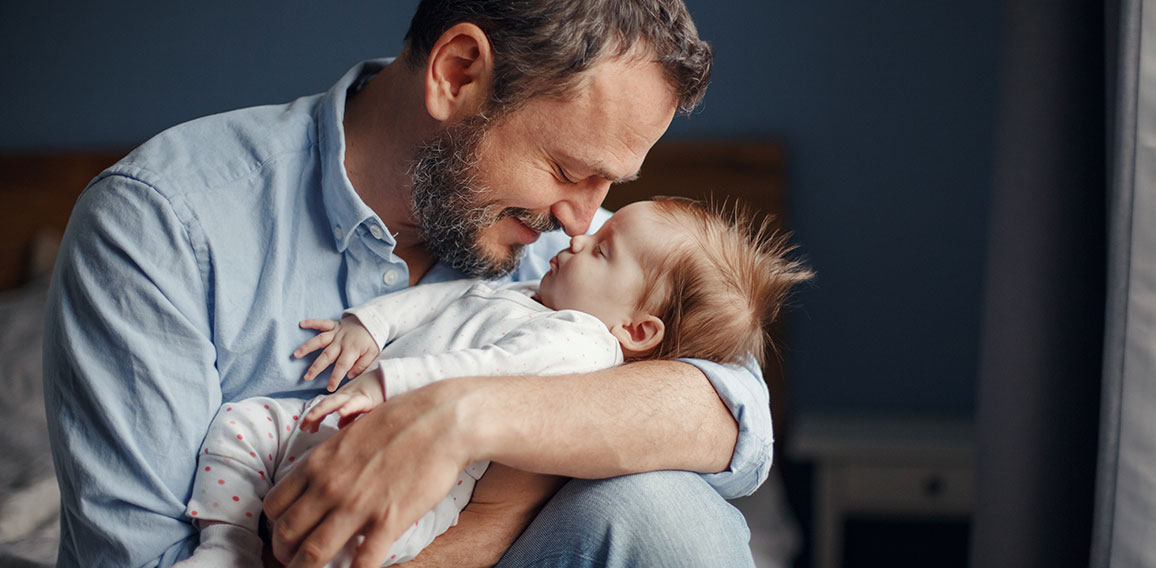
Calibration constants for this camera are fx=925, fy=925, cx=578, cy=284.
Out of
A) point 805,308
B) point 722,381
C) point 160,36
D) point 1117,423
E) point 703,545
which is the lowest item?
point 805,308

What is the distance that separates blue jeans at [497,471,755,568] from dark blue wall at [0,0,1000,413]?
5.61 ft

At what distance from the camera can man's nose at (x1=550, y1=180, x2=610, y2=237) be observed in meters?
1.29

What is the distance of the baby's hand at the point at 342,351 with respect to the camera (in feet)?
3.76

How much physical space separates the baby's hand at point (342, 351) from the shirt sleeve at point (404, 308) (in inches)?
0.5

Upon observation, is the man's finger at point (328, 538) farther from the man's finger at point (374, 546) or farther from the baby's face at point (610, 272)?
the baby's face at point (610, 272)

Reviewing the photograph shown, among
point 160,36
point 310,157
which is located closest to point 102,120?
point 160,36

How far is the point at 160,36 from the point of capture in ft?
9.21

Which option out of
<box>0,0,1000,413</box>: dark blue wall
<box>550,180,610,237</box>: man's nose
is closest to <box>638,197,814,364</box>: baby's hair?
<box>550,180,610,237</box>: man's nose

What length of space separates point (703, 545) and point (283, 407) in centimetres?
52

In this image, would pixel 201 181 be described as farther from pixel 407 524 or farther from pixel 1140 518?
pixel 1140 518

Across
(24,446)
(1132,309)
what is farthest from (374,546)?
(24,446)

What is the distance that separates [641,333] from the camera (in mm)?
1308

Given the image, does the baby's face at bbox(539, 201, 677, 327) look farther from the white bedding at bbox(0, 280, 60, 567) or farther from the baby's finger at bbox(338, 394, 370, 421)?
the white bedding at bbox(0, 280, 60, 567)

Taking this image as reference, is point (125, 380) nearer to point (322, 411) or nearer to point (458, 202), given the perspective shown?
point (322, 411)
